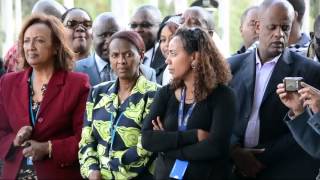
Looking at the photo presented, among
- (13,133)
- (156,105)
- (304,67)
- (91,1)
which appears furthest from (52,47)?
(91,1)

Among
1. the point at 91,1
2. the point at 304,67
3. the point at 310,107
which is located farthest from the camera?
the point at 91,1

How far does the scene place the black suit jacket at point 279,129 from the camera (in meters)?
4.32

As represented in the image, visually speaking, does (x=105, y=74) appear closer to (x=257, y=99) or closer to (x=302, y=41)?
(x=257, y=99)

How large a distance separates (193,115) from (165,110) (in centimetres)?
22

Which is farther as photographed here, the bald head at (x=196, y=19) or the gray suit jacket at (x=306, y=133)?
the bald head at (x=196, y=19)

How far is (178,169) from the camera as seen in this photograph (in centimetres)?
410

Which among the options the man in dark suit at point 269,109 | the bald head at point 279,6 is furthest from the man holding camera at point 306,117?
the bald head at point 279,6

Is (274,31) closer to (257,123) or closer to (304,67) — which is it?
(304,67)

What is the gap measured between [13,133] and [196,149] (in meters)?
1.40

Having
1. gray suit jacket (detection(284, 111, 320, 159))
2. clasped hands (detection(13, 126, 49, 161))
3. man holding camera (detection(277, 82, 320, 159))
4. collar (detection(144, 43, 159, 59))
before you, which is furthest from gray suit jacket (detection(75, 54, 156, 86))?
gray suit jacket (detection(284, 111, 320, 159))

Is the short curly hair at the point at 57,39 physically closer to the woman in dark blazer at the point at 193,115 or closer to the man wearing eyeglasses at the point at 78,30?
the woman in dark blazer at the point at 193,115

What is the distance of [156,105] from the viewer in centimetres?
423

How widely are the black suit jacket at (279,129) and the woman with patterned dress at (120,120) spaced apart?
0.59m

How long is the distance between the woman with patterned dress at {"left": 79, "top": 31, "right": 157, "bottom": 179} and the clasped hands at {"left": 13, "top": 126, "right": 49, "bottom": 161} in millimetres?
243
